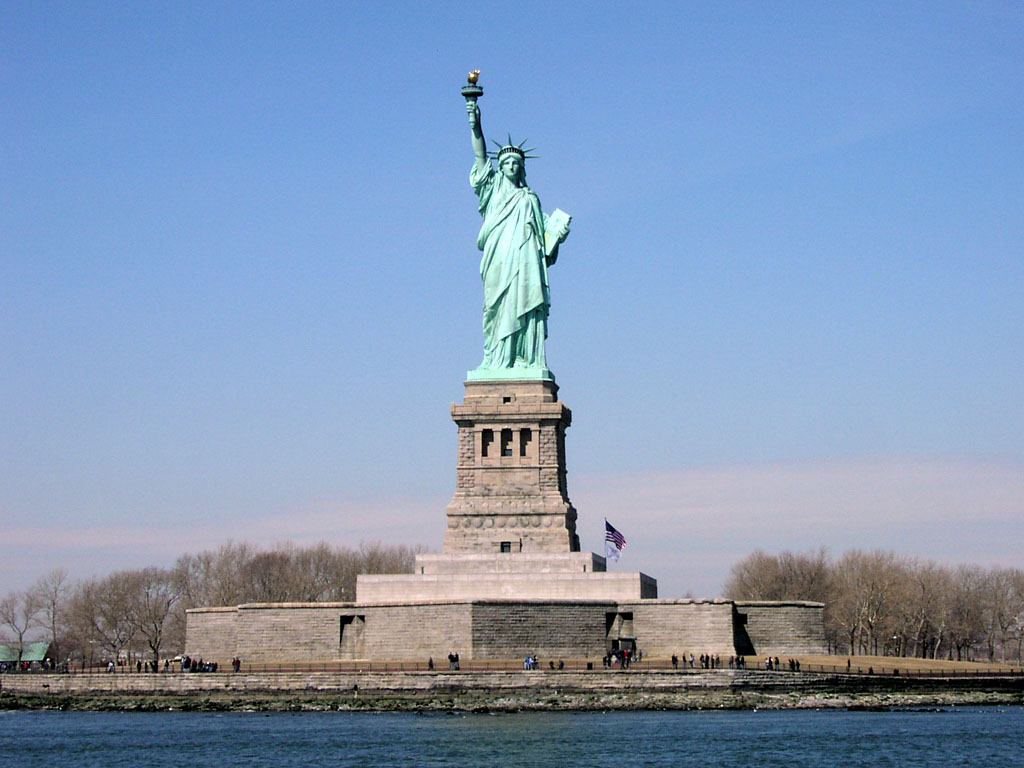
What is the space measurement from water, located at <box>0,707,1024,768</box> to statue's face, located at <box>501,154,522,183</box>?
22.5m

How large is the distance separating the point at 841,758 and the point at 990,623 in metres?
53.8

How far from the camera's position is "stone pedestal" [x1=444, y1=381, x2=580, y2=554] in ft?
181

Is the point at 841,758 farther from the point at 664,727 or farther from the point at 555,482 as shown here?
the point at 555,482

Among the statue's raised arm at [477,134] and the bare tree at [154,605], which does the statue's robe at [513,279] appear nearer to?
the statue's raised arm at [477,134]

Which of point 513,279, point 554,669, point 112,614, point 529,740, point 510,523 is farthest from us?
point 112,614

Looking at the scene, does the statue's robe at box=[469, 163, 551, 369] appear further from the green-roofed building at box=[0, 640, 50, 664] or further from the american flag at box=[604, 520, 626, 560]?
the green-roofed building at box=[0, 640, 50, 664]

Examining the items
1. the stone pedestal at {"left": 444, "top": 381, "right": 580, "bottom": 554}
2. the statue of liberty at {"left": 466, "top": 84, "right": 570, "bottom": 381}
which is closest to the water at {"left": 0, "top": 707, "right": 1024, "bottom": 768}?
the stone pedestal at {"left": 444, "top": 381, "right": 580, "bottom": 554}

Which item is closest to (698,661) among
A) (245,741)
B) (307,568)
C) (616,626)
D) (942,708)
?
(616,626)

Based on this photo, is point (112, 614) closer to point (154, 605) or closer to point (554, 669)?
point (154, 605)

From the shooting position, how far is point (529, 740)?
38094 millimetres

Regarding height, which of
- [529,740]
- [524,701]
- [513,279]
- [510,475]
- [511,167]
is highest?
[511,167]

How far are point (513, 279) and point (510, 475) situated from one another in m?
7.50

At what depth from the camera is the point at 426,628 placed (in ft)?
169

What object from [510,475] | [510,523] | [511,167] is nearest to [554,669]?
[510,523]
